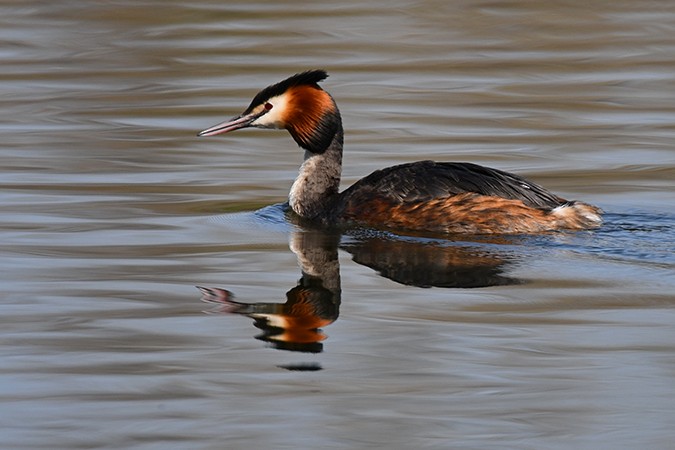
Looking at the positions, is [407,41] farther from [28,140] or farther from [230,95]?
[28,140]

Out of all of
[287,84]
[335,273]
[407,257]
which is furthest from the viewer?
[287,84]

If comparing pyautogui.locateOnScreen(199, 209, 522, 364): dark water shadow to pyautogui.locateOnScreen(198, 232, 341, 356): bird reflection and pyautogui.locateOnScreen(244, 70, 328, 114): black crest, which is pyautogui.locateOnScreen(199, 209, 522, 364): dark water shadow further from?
pyautogui.locateOnScreen(244, 70, 328, 114): black crest

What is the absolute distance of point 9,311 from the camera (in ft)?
20.7

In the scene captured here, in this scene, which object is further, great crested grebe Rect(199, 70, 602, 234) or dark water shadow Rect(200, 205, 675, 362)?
great crested grebe Rect(199, 70, 602, 234)

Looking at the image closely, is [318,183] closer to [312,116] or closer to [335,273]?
[312,116]

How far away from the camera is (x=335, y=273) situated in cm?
708

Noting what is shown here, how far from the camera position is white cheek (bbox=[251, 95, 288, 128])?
870cm

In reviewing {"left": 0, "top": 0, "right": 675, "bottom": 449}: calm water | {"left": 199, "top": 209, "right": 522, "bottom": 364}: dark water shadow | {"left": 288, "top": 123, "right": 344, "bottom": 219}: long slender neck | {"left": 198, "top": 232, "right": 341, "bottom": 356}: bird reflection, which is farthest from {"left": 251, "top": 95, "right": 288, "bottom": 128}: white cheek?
{"left": 198, "top": 232, "right": 341, "bottom": 356}: bird reflection

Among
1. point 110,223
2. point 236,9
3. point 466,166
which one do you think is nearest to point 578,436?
point 466,166

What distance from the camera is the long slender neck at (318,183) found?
8703 millimetres

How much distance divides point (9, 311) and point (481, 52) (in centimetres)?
865

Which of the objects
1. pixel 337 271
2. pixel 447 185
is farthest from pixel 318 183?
pixel 337 271

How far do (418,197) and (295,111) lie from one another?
43.9 inches

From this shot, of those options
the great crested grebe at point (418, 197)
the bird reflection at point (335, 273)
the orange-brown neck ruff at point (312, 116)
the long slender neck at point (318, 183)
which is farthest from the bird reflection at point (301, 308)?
the orange-brown neck ruff at point (312, 116)
